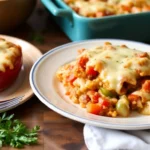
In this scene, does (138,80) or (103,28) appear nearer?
(138,80)

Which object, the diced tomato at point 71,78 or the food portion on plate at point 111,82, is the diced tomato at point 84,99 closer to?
the food portion on plate at point 111,82

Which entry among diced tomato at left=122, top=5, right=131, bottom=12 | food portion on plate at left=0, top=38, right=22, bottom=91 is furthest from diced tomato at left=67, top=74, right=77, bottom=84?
diced tomato at left=122, top=5, right=131, bottom=12

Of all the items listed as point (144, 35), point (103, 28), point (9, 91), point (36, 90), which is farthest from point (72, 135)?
point (144, 35)

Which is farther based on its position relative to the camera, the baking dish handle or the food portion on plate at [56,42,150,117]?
the baking dish handle

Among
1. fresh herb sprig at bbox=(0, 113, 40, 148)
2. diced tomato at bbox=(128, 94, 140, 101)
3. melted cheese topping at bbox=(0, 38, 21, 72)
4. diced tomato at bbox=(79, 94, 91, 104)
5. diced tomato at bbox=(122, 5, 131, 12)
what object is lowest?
diced tomato at bbox=(122, 5, 131, 12)

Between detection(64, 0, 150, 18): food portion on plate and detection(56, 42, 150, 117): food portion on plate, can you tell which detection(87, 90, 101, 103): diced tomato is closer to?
detection(56, 42, 150, 117): food portion on plate

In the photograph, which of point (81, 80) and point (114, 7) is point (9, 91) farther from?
point (114, 7)

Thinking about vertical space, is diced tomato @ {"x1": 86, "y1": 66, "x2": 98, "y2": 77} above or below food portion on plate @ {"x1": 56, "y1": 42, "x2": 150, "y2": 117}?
above
